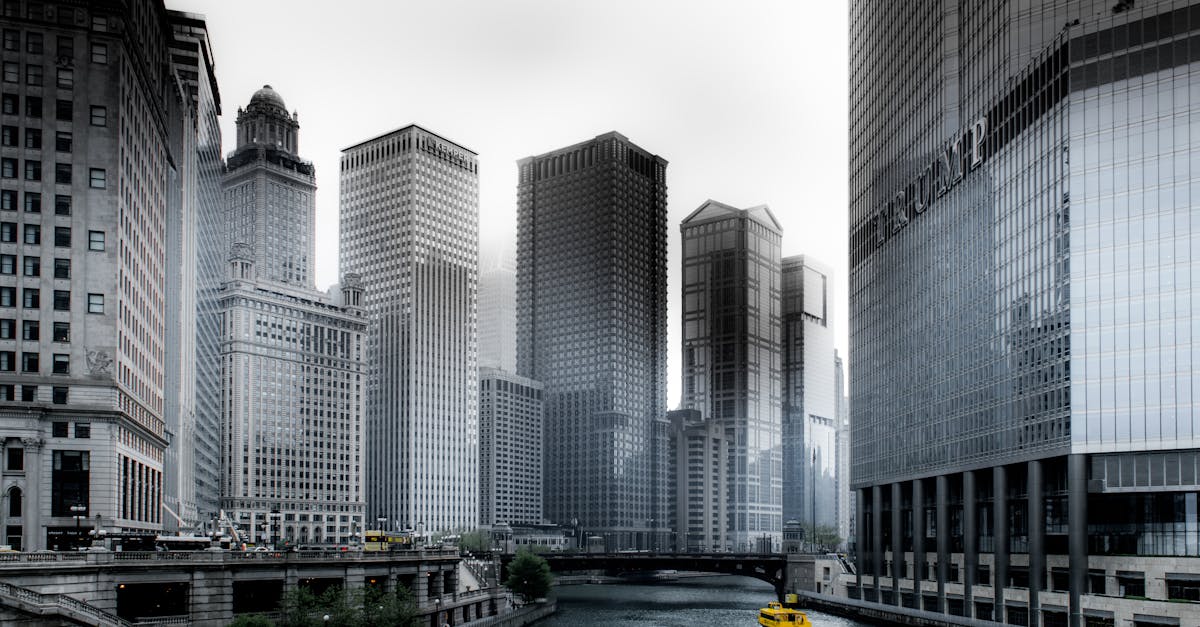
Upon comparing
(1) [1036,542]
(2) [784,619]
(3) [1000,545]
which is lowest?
(2) [784,619]

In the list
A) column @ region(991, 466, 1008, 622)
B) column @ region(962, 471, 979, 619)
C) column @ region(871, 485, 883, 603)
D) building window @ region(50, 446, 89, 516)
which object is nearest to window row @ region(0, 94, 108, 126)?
building window @ region(50, 446, 89, 516)

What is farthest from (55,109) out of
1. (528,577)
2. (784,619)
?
(528,577)

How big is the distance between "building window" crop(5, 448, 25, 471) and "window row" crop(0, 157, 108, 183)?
72.4 ft

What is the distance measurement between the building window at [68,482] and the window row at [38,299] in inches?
474

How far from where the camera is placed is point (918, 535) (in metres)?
164

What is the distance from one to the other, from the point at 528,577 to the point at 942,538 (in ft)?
197

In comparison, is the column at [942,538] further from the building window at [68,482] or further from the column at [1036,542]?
the building window at [68,482]

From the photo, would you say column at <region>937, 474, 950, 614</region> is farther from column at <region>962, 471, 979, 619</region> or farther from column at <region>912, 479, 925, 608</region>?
A: column at <region>912, 479, 925, 608</region>

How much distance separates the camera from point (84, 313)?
95812 mm

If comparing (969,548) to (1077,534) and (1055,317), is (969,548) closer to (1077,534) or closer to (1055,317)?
(1077,534)

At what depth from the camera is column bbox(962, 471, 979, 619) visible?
14312cm

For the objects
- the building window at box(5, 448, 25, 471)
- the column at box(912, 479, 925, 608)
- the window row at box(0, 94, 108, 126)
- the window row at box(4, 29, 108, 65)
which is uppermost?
the window row at box(4, 29, 108, 65)

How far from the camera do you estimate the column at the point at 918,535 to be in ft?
529

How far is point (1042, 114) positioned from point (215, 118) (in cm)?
12909
